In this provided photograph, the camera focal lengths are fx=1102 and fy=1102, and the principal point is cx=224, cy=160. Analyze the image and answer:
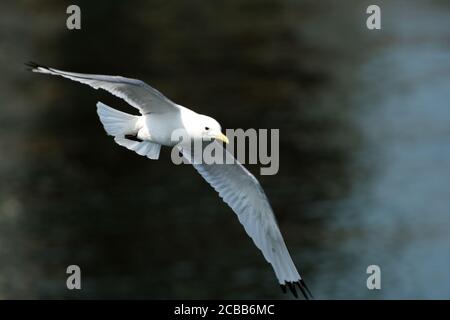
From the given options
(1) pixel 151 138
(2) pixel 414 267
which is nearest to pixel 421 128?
(2) pixel 414 267

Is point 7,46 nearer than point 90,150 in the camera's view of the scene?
No

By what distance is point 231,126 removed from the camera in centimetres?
1408

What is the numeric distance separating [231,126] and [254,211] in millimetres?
5955

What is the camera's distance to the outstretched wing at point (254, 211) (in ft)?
26.5

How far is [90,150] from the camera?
1433 cm

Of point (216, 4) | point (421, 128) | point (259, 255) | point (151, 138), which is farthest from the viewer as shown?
point (216, 4)

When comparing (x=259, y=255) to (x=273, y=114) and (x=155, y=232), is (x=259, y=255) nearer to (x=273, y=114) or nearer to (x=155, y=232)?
(x=155, y=232)

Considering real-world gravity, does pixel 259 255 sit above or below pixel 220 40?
below

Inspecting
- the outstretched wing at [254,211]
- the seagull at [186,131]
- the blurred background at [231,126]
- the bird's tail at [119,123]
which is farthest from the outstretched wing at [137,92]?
the blurred background at [231,126]

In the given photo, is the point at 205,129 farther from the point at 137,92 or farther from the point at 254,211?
the point at 254,211

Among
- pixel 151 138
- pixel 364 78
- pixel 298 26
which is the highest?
pixel 298 26

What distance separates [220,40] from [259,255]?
6149mm

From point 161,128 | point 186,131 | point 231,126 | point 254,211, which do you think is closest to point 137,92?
point 161,128

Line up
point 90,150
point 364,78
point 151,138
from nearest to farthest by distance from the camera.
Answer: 1. point 151,138
2. point 90,150
3. point 364,78
